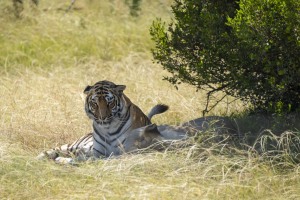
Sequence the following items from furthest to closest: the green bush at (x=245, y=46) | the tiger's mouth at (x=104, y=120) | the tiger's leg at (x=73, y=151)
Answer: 1. the tiger's mouth at (x=104, y=120)
2. the tiger's leg at (x=73, y=151)
3. the green bush at (x=245, y=46)

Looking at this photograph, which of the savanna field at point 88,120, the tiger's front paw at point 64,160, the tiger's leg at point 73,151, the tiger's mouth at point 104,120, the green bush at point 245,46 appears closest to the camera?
the savanna field at point 88,120

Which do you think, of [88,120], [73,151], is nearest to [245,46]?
[73,151]

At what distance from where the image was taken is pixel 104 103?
331 inches

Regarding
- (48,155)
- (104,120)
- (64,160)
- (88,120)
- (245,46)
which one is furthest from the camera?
(88,120)

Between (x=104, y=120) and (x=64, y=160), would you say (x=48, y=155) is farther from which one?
(x=104, y=120)

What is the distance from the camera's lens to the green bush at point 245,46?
281 inches

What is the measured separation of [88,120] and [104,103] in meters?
1.18

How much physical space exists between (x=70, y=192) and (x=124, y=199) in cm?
48

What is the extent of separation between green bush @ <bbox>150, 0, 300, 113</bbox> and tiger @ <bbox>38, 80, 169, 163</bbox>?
61cm

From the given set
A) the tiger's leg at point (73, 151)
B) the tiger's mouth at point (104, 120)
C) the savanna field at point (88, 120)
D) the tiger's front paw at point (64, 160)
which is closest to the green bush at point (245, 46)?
the savanna field at point (88, 120)

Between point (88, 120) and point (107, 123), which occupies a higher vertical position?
point (88, 120)

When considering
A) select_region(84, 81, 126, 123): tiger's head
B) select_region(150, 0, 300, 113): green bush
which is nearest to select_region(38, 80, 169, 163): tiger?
select_region(84, 81, 126, 123): tiger's head

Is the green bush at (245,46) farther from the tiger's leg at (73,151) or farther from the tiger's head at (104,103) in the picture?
the tiger's leg at (73,151)

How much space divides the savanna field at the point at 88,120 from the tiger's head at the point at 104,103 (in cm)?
63
